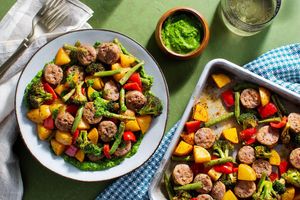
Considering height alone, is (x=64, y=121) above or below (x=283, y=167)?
above

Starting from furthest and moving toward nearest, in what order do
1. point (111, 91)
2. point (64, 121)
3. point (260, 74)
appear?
point (260, 74), point (111, 91), point (64, 121)

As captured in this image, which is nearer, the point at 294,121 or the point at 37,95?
the point at 37,95

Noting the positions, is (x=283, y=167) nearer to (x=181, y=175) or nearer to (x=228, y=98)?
(x=228, y=98)

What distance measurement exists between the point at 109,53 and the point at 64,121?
524 mm

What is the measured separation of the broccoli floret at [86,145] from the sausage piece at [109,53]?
494mm

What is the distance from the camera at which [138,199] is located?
11.2ft

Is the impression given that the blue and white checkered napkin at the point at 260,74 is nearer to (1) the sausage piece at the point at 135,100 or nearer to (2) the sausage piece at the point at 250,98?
(2) the sausage piece at the point at 250,98

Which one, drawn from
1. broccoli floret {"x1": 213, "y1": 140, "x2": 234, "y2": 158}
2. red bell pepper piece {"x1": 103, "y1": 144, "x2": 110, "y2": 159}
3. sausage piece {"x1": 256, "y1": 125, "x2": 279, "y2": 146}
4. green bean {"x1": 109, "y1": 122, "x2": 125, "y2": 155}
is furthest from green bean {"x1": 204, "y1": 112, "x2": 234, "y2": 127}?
red bell pepper piece {"x1": 103, "y1": 144, "x2": 110, "y2": 159}

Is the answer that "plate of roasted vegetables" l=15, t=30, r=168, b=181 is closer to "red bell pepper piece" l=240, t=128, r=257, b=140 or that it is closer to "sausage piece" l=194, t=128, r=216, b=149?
"sausage piece" l=194, t=128, r=216, b=149

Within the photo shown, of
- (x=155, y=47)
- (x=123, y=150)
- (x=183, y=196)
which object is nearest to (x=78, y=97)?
(x=123, y=150)

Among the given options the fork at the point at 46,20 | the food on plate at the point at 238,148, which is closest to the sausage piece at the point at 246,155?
the food on plate at the point at 238,148

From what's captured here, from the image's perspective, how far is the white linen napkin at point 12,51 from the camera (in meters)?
3.33

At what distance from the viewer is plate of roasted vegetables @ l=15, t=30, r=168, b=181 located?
3.16 meters

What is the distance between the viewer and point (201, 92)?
3.39 m
